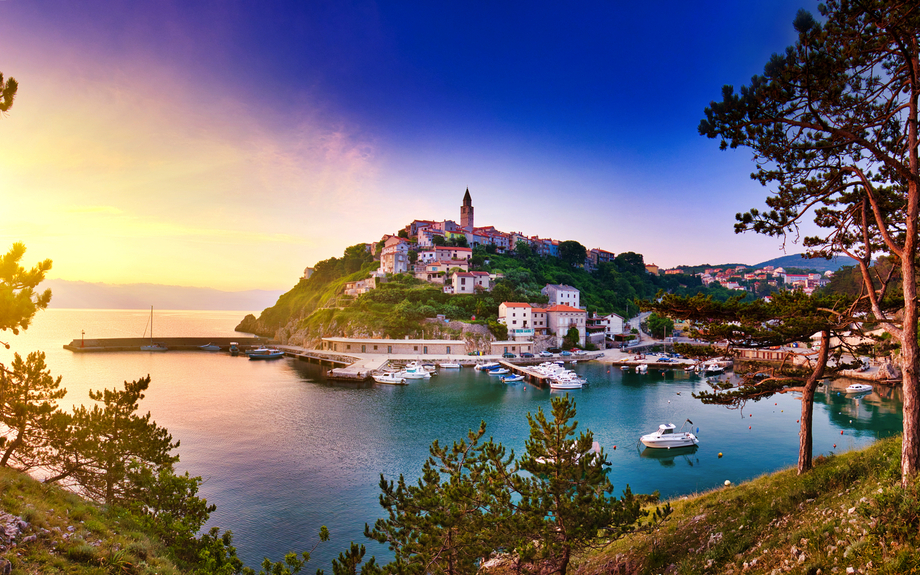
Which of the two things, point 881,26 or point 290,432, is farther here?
point 290,432

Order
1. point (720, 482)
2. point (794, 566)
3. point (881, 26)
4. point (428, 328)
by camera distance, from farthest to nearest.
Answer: point (428, 328) → point (720, 482) → point (881, 26) → point (794, 566)

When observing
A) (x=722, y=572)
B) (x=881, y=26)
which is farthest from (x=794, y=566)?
(x=881, y=26)

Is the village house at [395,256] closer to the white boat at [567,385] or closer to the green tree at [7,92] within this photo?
the white boat at [567,385]

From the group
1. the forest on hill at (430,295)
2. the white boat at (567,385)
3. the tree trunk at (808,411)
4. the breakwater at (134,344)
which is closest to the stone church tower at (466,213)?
the forest on hill at (430,295)

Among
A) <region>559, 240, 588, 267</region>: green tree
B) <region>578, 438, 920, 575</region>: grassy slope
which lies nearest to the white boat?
<region>578, 438, 920, 575</region>: grassy slope

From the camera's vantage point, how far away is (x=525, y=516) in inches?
335

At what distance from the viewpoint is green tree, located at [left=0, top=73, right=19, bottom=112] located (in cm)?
593

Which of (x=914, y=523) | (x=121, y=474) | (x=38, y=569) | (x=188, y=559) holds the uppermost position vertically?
(x=914, y=523)

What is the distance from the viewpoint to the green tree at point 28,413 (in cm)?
1031

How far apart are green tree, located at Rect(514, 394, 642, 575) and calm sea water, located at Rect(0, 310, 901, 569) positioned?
20.1ft


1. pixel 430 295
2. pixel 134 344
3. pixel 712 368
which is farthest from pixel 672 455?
pixel 134 344

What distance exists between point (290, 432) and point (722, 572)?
23.9 meters

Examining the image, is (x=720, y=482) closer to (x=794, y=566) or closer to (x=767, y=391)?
(x=767, y=391)

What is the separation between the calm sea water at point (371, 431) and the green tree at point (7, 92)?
12779 mm
